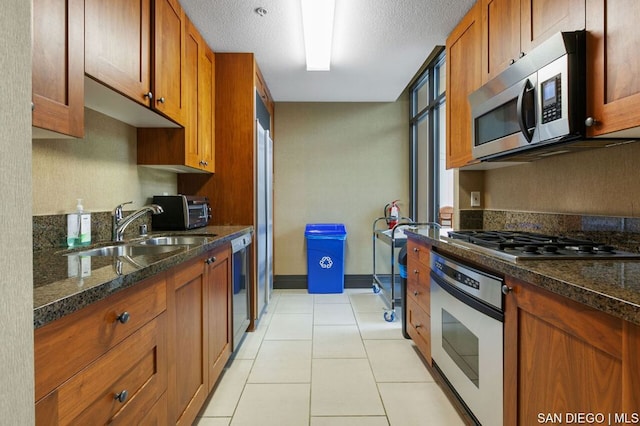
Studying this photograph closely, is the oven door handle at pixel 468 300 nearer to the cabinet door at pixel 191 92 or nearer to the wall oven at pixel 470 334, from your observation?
the wall oven at pixel 470 334

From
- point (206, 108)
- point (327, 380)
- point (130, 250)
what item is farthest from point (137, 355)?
point (206, 108)

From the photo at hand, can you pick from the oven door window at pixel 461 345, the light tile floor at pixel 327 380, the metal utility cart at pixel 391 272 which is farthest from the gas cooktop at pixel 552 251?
the metal utility cart at pixel 391 272

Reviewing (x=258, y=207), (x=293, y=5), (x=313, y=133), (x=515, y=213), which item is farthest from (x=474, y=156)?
(x=313, y=133)

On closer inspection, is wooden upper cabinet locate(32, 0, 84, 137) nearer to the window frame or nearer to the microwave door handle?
the microwave door handle

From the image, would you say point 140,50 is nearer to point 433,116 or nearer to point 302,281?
point 433,116

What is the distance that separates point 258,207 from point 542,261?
230 cm

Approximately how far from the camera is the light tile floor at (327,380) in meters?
1.73

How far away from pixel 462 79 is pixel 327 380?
219cm

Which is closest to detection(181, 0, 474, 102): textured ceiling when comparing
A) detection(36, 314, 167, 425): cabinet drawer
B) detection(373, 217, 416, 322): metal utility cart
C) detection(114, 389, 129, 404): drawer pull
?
detection(373, 217, 416, 322): metal utility cart

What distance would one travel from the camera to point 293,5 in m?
2.21

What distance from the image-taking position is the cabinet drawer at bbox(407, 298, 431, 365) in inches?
82.5

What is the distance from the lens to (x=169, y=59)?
2.01 meters

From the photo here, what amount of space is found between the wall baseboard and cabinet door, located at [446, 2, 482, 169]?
7.50 feet

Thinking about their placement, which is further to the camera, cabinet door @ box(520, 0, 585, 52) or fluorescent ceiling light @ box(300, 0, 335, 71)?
fluorescent ceiling light @ box(300, 0, 335, 71)
